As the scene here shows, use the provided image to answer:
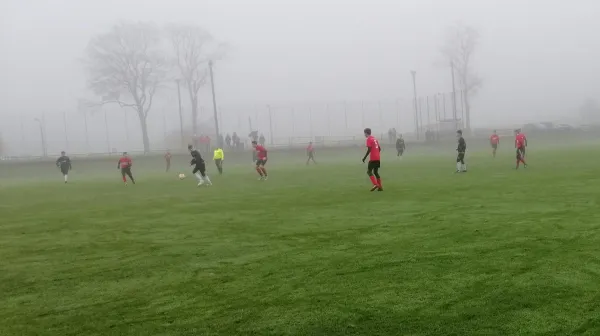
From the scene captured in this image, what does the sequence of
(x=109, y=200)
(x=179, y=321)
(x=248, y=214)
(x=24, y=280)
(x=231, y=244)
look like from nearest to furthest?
(x=179, y=321), (x=24, y=280), (x=231, y=244), (x=248, y=214), (x=109, y=200)

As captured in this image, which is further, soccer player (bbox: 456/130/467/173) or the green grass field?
soccer player (bbox: 456/130/467/173)

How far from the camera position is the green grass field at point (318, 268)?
519cm

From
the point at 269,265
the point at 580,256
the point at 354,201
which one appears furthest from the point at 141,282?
the point at 354,201

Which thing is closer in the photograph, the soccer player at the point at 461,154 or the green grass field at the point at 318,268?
the green grass field at the point at 318,268

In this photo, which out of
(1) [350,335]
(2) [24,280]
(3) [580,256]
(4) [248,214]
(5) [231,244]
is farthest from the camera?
(4) [248,214]

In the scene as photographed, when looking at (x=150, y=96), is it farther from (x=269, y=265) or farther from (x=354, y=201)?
(x=269, y=265)

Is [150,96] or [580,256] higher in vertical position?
[150,96]

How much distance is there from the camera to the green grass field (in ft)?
17.0

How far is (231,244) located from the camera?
908cm

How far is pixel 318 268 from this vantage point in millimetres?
7074

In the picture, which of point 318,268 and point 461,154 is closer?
point 318,268

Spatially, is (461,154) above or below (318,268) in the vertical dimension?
above

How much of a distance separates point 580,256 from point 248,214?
24.0 ft

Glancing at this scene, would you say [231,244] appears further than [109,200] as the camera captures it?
No
